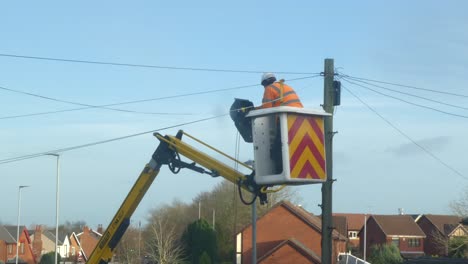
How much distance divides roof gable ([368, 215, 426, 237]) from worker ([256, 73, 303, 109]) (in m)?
82.4

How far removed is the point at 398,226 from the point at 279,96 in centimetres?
8540

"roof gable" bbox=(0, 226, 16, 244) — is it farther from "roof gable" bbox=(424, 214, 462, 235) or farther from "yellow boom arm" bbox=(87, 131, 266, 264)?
"yellow boom arm" bbox=(87, 131, 266, 264)

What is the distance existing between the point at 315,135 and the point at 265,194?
165 centimetres

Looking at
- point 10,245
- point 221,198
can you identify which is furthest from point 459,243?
point 10,245

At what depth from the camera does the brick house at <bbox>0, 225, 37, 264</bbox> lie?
82.9 m

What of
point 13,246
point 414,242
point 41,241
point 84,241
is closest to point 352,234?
point 414,242

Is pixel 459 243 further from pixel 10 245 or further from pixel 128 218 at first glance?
pixel 10 245

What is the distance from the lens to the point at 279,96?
31.8 feet

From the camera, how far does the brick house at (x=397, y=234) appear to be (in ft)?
295

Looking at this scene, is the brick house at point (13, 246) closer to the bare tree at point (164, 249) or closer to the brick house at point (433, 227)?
the bare tree at point (164, 249)

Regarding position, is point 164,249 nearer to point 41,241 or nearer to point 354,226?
point 41,241

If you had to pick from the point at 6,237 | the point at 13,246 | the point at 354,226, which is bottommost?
the point at 13,246

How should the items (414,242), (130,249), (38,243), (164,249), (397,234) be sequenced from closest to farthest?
(164,249) → (130,249) → (397,234) → (38,243) → (414,242)

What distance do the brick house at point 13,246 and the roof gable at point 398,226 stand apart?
3992 centimetres
